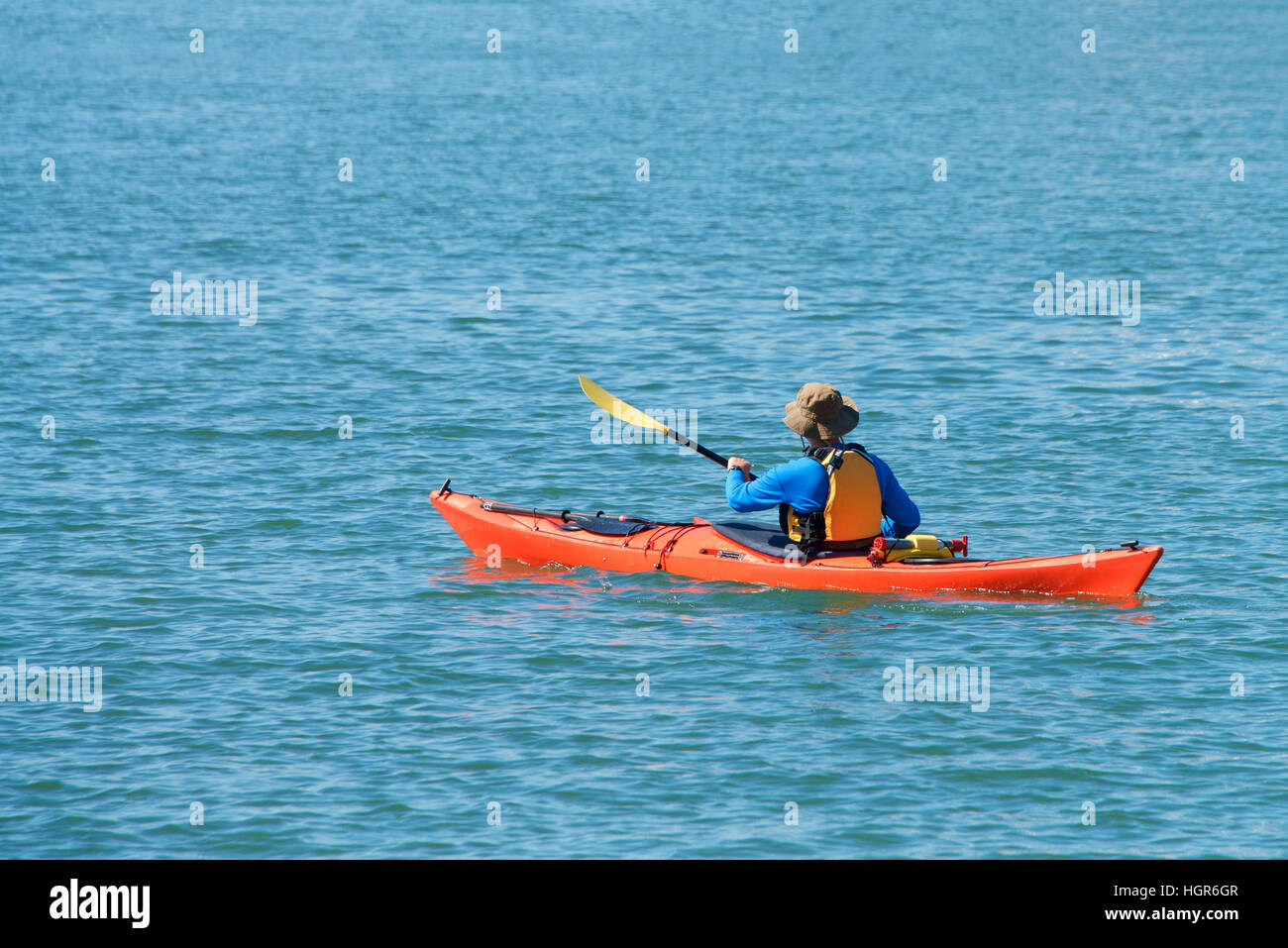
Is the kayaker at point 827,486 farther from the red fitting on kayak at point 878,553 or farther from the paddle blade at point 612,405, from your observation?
the paddle blade at point 612,405

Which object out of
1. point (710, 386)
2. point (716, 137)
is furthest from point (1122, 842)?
point (716, 137)

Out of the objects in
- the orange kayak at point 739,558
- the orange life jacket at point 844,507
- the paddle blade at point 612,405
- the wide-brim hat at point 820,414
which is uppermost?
the paddle blade at point 612,405

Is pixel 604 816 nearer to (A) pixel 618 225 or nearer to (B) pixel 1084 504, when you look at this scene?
(B) pixel 1084 504

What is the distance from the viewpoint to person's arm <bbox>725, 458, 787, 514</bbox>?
11047mm

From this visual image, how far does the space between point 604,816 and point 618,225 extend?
63.9 feet

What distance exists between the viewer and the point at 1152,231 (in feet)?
86.4

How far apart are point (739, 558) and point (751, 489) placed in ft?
1.97

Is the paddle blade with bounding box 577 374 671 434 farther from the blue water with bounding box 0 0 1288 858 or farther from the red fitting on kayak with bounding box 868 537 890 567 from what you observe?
the red fitting on kayak with bounding box 868 537 890 567

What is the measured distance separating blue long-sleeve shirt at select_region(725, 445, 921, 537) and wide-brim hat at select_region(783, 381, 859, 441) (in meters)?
0.21

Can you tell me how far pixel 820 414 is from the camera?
433 inches

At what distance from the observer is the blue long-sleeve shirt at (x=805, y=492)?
36.0 ft

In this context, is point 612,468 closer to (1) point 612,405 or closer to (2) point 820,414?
(1) point 612,405

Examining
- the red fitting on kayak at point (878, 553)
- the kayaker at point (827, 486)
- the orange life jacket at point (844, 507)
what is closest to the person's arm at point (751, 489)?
the kayaker at point (827, 486)

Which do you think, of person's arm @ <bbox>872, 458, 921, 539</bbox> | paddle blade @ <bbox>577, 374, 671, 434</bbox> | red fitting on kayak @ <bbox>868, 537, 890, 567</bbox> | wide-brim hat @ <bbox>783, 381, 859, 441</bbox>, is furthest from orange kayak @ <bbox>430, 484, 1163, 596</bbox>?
paddle blade @ <bbox>577, 374, 671, 434</bbox>
